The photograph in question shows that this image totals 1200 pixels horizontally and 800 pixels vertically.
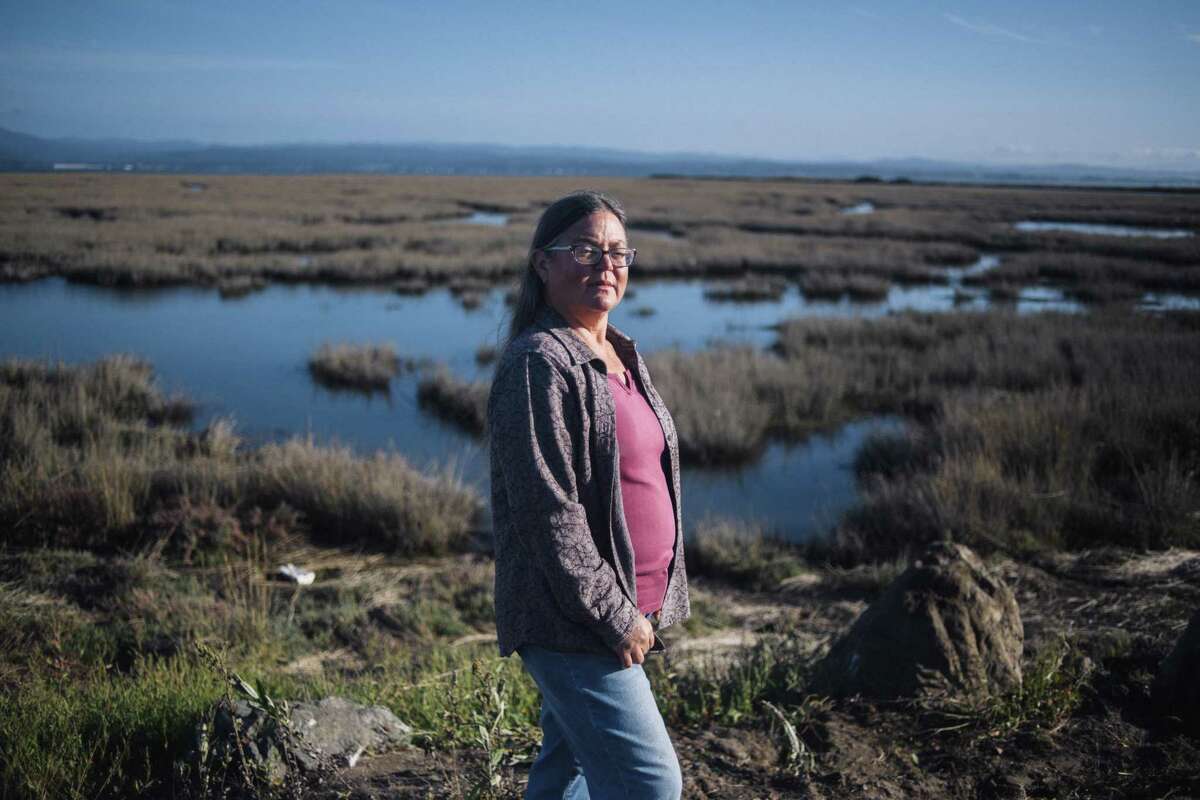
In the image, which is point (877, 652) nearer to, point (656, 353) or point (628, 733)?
point (628, 733)

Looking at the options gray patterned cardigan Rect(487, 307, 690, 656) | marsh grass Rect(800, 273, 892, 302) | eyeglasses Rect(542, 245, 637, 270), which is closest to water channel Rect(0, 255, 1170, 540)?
marsh grass Rect(800, 273, 892, 302)

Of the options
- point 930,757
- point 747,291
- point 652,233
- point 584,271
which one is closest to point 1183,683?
point 930,757

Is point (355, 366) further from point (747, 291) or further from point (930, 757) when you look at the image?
point (930, 757)

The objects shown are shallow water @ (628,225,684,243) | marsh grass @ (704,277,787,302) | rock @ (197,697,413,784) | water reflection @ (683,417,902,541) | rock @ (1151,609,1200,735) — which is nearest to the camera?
rock @ (197,697,413,784)

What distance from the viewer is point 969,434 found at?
8984 mm

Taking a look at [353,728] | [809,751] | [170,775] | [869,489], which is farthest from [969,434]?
[170,775]

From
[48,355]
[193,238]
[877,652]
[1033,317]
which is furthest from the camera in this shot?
[193,238]

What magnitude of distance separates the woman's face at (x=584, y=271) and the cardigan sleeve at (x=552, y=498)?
0.28 metres

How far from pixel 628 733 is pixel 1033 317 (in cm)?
1741

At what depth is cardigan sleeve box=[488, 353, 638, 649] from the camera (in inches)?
74.3

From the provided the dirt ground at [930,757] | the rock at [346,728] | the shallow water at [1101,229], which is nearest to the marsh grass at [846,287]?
the shallow water at [1101,229]

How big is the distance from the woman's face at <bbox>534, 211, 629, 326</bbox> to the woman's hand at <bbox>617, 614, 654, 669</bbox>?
2.54 ft

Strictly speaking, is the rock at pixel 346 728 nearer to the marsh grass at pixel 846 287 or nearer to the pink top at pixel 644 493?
the pink top at pixel 644 493

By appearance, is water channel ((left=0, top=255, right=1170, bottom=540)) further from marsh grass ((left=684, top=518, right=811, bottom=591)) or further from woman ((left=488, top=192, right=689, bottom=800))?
woman ((left=488, top=192, right=689, bottom=800))
